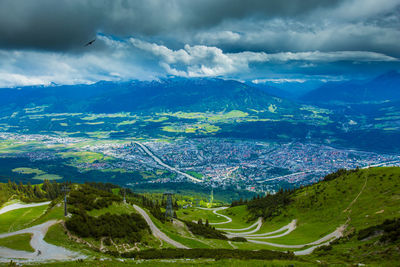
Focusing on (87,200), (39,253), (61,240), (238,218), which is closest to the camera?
(39,253)

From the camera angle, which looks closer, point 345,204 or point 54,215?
point 54,215

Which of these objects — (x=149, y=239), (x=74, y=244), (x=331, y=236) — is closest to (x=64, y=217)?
(x=74, y=244)

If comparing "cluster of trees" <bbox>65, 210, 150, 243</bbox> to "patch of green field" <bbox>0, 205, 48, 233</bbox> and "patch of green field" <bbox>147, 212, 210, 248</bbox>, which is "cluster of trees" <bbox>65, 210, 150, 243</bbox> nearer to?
"patch of green field" <bbox>147, 212, 210, 248</bbox>

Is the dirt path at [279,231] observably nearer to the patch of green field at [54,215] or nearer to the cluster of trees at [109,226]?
the cluster of trees at [109,226]

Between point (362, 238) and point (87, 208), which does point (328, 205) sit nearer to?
point (362, 238)

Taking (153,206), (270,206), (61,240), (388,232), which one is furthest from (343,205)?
(61,240)

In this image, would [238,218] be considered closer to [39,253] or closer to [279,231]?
[279,231]

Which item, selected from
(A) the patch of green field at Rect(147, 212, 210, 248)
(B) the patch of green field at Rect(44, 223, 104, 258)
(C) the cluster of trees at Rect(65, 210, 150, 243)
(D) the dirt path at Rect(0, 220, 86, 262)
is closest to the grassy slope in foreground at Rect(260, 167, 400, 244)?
(A) the patch of green field at Rect(147, 212, 210, 248)
